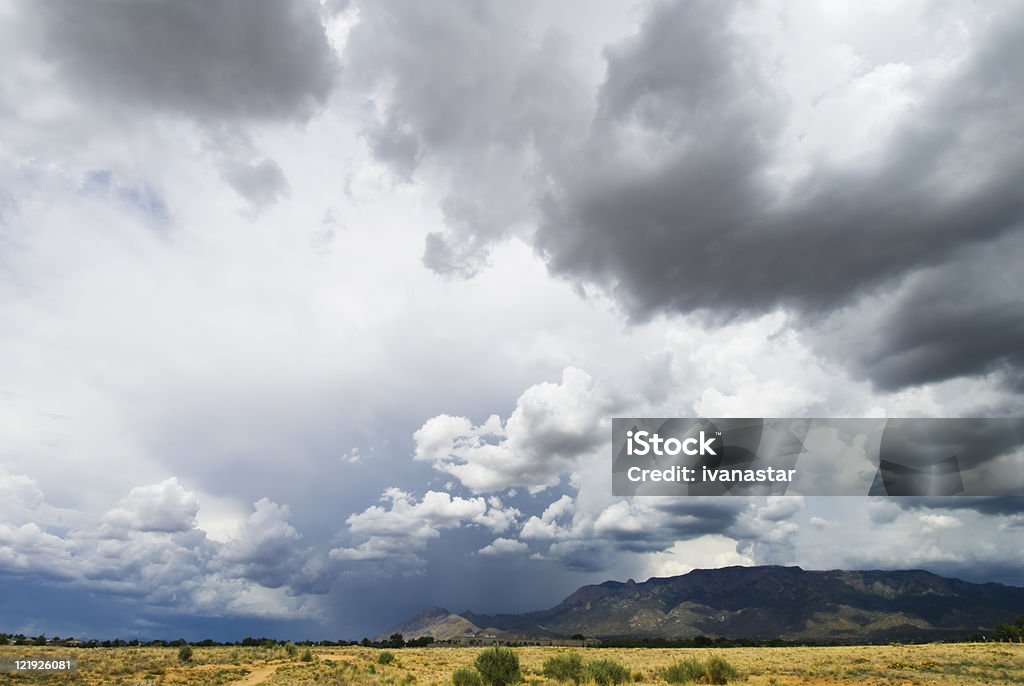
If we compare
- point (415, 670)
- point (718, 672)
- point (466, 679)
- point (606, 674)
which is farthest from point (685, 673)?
point (415, 670)

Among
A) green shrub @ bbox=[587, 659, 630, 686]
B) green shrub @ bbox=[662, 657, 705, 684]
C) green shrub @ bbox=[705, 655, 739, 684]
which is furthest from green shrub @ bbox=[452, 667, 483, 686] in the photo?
green shrub @ bbox=[705, 655, 739, 684]

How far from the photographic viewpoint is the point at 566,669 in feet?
138

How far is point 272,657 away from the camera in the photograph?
68750 mm

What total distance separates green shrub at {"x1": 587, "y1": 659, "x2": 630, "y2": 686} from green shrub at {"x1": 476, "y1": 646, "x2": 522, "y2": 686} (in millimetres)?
5067

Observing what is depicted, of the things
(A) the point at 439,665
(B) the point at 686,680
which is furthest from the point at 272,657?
(B) the point at 686,680

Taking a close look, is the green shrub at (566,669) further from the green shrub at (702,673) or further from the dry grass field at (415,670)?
the green shrub at (702,673)

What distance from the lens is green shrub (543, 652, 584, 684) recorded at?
41219 mm

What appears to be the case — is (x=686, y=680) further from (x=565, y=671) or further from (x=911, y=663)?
(x=911, y=663)

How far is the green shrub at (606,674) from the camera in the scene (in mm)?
38625

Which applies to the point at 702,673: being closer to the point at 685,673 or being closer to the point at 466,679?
the point at 685,673

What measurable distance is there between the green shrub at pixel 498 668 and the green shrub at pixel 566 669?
3820mm

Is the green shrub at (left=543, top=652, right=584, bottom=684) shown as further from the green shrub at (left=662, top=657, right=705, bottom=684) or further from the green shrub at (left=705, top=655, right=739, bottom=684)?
the green shrub at (left=705, top=655, right=739, bottom=684)

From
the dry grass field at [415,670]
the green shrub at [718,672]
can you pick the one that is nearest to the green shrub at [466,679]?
the dry grass field at [415,670]

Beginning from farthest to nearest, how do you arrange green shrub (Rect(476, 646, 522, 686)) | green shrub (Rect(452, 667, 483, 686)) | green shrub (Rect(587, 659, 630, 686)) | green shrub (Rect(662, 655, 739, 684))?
1. green shrub (Rect(662, 655, 739, 684))
2. green shrub (Rect(587, 659, 630, 686))
3. green shrub (Rect(476, 646, 522, 686))
4. green shrub (Rect(452, 667, 483, 686))
